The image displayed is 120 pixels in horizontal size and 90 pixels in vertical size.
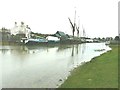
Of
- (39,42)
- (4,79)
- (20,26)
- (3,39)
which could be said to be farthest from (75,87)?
(20,26)

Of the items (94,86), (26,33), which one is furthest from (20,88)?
(26,33)

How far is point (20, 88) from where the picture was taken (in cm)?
1544

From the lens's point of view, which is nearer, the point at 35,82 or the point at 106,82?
the point at 106,82

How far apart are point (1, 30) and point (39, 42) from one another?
127 ft

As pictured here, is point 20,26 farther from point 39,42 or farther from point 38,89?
point 38,89

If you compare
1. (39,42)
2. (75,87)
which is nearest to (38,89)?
(75,87)

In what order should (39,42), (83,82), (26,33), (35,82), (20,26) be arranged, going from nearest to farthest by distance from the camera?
(83,82) < (35,82) < (39,42) < (26,33) < (20,26)

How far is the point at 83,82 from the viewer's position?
52.9ft

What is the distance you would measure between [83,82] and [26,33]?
11901cm

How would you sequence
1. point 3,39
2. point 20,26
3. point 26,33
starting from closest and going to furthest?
point 3,39 → point 26,33 → point 20,26

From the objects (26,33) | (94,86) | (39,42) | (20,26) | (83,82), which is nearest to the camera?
(94,86)

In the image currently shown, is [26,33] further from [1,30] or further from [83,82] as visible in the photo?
[83,82]

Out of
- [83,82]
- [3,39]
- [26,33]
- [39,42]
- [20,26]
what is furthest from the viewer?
[20,26]

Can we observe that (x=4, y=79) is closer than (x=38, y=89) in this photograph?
No
